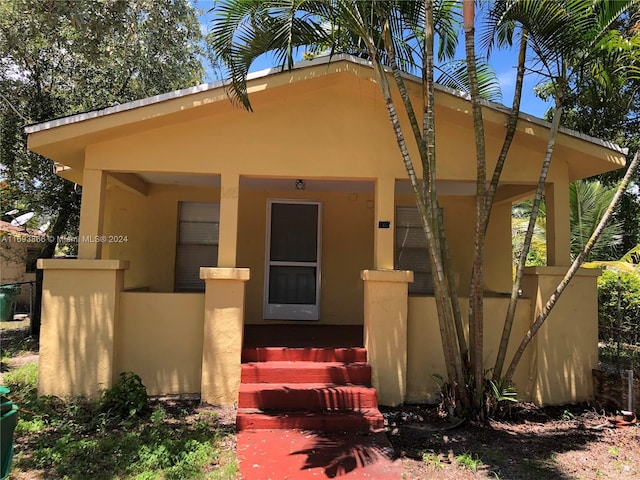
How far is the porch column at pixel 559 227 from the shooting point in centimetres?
602

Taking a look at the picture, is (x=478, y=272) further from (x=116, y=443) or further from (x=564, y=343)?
(x=116, y=443)

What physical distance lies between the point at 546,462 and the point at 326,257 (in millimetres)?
4793

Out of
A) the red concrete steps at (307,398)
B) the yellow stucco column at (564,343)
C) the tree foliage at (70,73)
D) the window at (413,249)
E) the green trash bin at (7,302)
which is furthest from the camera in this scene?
the green trash bin at (7,302)

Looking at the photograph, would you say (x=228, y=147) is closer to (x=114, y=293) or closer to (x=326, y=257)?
(x=114, y=293)

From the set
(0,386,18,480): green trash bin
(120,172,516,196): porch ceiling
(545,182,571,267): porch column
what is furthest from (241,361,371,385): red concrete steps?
(120,172,516,196): porch ceiling

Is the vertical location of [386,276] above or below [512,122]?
below

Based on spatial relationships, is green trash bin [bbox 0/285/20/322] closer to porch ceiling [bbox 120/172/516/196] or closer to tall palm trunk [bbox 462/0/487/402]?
porch ceiling [bbox 120/172/516/196]

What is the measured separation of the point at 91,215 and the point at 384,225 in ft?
12.4

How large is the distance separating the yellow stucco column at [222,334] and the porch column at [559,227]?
13.7ft

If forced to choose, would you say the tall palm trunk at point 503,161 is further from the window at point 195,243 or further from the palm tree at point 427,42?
the window at point 195,243

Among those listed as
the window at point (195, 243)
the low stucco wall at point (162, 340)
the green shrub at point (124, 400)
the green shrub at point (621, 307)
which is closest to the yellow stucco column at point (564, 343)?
the green shrub at point (621, 307)

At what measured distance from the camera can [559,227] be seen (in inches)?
239

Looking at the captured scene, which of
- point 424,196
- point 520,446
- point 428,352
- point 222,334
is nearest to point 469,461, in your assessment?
point 520,446

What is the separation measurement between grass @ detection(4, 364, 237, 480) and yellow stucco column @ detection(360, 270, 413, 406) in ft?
6.65
